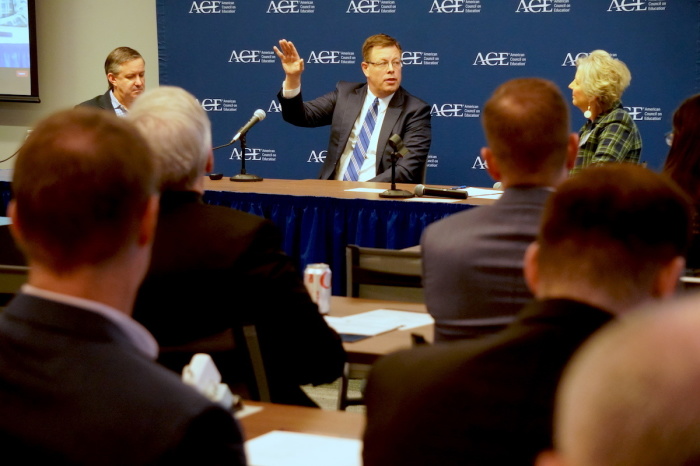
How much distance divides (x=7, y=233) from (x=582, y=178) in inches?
88.5

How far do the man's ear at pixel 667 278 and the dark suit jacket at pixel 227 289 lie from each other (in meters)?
0.96

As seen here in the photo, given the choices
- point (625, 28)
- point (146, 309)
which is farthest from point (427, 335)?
point (625, 28)

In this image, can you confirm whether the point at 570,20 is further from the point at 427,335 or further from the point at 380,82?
the point at 427,335

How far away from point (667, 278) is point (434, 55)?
230 inches

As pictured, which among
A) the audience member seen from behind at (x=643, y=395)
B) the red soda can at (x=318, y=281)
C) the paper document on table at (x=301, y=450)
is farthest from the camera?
the red soda can at (x=318, y=281)

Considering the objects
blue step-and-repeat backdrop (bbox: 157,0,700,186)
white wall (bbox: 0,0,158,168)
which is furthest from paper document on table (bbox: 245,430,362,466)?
white wall (bbox: 0,0,158,168)

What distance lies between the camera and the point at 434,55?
695 cm

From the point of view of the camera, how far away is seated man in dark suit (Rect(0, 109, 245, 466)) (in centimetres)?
97

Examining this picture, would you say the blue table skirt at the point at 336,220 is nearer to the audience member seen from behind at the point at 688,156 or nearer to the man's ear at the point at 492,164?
the audience member seen from behind at the point at 688,156

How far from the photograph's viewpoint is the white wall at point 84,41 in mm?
7887

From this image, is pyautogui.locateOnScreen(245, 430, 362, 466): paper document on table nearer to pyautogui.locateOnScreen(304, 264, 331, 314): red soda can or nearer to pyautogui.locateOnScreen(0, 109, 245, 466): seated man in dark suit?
pyautogui.locateOnScreen(0, 109, 245, 466): seated man in dark suit

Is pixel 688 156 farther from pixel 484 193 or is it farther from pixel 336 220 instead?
pixel 336 220

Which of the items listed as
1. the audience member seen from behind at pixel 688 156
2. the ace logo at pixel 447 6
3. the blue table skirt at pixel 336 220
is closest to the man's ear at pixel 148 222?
the audience member seen from behind at pixel 688 156

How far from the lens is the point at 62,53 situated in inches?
315
